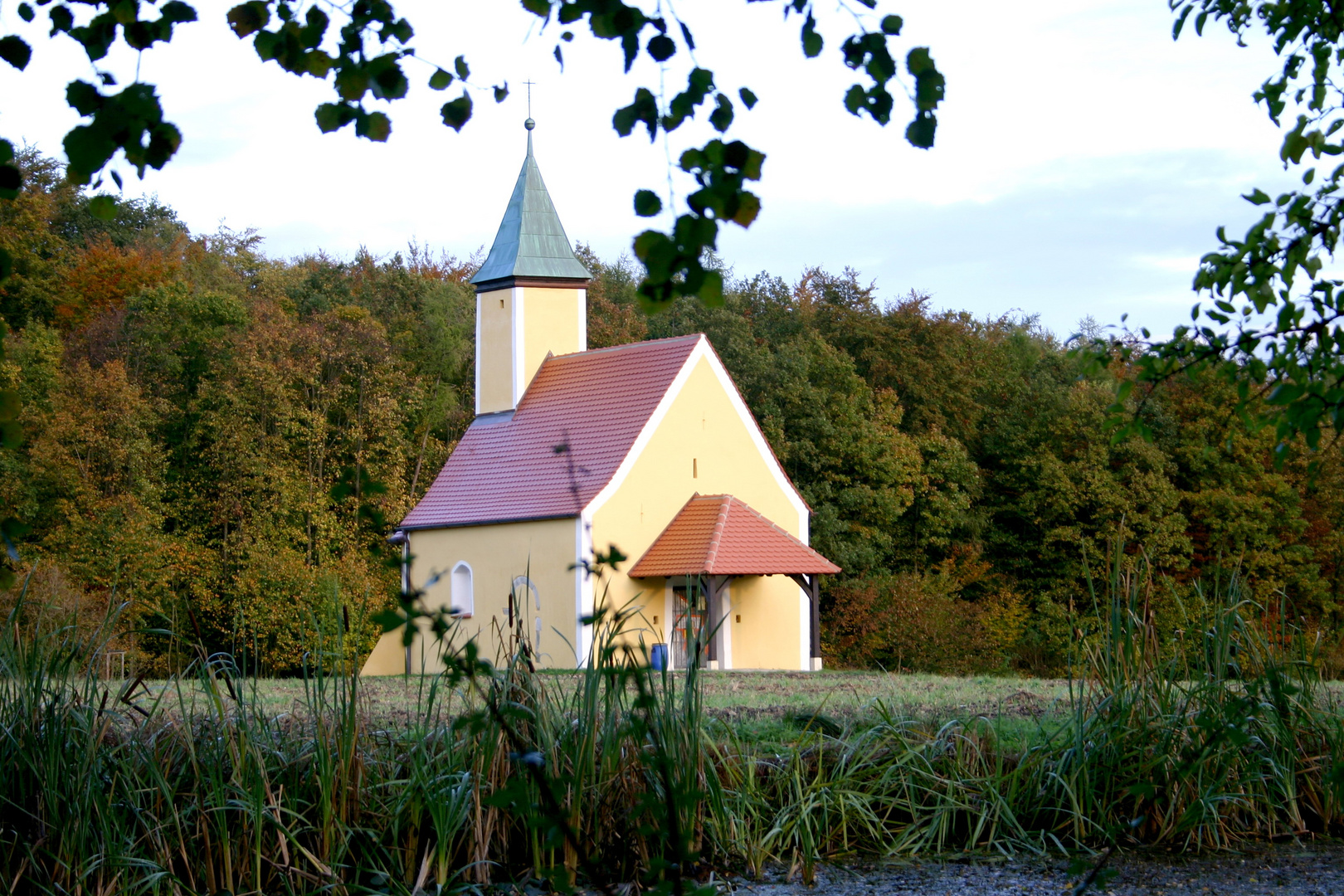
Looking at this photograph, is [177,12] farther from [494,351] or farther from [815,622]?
[494,351]

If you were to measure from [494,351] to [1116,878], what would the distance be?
77.2 feet

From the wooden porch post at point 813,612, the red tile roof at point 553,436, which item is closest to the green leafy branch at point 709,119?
the red tile roof at point 553,436

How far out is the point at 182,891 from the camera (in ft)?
16.3

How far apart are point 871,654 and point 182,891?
2471 cm

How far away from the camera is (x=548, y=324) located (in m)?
28.2

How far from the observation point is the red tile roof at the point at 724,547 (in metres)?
23.4

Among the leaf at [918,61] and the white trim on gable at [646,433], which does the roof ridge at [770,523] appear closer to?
the white trim on gable at [646,433]

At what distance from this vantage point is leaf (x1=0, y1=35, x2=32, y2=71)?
2559 millimetres

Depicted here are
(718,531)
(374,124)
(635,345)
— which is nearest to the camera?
(374,124)

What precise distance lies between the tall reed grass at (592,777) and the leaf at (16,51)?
219 centimetres

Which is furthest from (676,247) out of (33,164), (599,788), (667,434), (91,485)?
(33,164)

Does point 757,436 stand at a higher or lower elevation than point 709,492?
higher

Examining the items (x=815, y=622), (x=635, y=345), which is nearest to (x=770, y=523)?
(x=815, y=622)

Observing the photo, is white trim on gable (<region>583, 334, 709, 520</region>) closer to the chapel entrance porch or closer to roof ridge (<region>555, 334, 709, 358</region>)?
roof ridge (<region>555, 334, 709, 358</region>)
